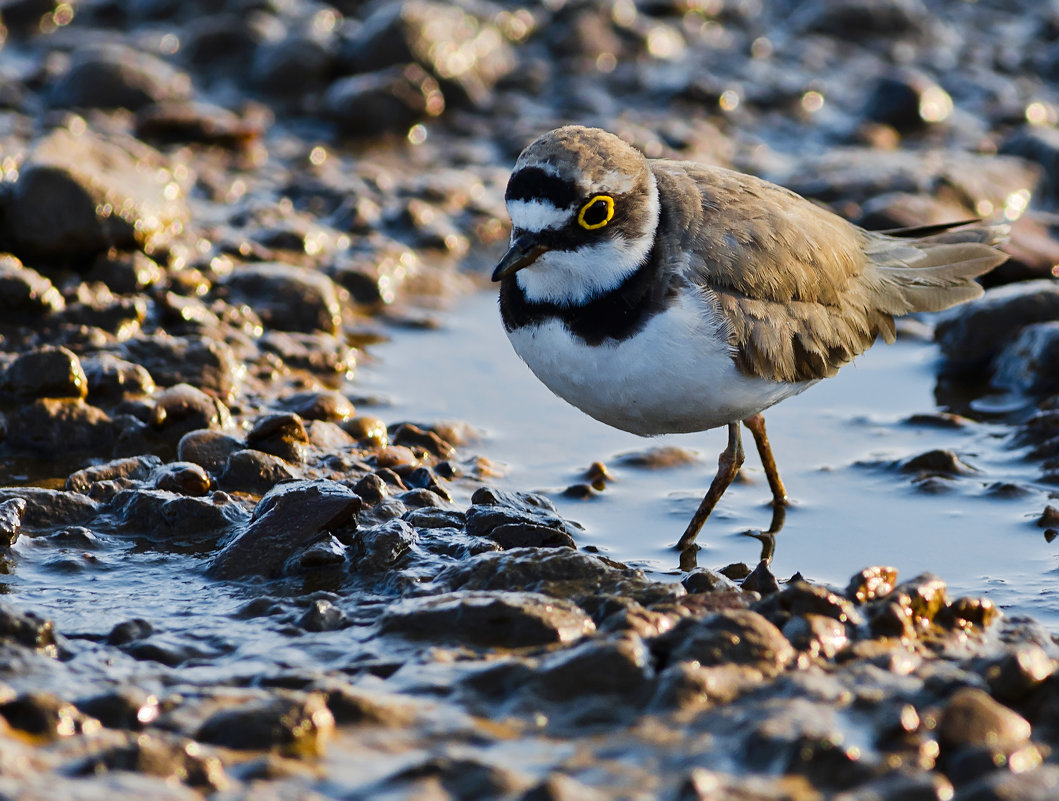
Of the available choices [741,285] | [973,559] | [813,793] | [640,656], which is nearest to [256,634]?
[640,656]

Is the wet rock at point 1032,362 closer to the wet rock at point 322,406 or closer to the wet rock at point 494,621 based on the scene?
the wet rock at point 322,406

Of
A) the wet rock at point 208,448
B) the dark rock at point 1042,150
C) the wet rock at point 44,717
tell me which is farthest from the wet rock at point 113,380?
the dark rock at point 1042,150

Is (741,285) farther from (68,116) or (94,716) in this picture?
(68,116)

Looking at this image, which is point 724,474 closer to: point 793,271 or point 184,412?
point 793,271

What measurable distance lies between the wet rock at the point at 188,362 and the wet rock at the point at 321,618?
2514 mm

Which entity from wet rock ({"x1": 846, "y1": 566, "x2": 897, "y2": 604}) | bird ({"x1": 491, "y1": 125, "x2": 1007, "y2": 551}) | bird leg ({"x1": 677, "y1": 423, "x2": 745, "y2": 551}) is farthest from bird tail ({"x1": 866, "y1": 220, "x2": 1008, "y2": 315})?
wet rock ({"x1": 846, "y1": 566, "x2": 897, "y2": 604})

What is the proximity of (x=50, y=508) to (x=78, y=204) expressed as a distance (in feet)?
8.89

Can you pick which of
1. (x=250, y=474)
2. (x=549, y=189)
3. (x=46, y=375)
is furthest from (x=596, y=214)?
(x=46, y=375)

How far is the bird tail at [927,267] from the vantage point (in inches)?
261

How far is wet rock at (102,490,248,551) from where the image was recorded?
5.53m

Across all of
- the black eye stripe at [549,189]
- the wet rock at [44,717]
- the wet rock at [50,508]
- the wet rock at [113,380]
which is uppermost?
the black eye stripe at [549,189]

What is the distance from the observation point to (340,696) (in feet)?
13.3

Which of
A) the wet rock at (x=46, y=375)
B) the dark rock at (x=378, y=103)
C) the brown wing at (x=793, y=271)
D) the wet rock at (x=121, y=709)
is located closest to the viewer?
the wet rock at (x=121, y=709)

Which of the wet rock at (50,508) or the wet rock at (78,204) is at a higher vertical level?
the wet rock at (78,204)
